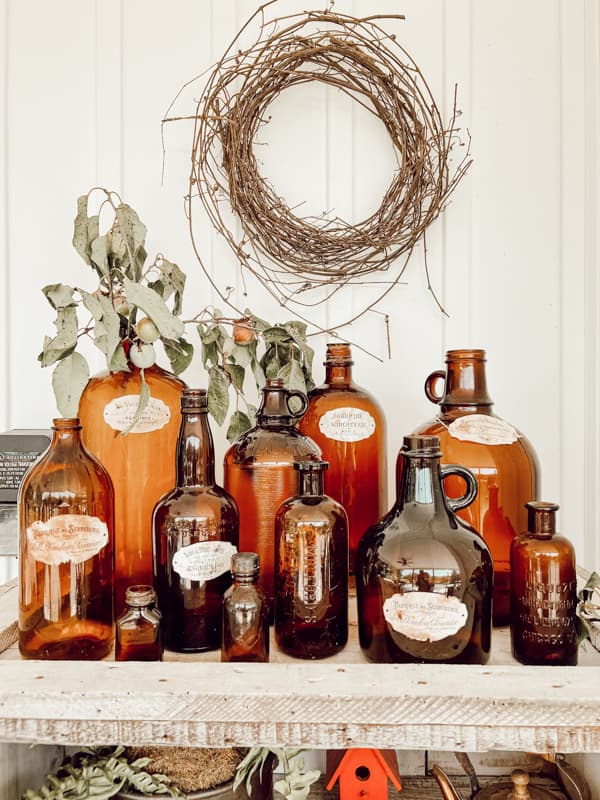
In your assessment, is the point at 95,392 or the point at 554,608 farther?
the point at 95,392

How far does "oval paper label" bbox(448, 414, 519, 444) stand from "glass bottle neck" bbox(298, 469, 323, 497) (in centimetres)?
22

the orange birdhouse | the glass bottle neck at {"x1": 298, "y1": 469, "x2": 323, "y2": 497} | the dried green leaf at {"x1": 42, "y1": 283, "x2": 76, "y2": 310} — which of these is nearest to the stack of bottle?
the glass bottle neck at {"x1": 298, "y1": 469, "x2": 323, "y2": 497}

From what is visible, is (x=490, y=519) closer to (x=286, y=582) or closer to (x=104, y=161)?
(x=286, y=582)

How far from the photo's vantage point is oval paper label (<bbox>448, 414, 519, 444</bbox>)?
88 centimetres

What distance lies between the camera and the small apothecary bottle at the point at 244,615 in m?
0.73

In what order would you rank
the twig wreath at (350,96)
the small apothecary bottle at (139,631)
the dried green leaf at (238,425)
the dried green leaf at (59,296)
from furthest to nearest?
the twig wreath at (350,96)
the dried green leaf at (238,425)
the dried green leaf at (59,296)
the small apothecary bottle at (139,631)

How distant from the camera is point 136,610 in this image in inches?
28.9

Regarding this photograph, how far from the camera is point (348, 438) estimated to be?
979 millimetres

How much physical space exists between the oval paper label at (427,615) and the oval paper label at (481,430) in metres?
0.25

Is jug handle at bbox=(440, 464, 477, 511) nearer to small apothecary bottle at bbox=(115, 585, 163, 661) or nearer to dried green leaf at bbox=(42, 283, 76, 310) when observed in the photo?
small apothecary bottle at bbox=(115, 585, 163, 661)

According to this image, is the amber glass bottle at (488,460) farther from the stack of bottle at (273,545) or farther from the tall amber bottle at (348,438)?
the tall amber bottle at (348,438)

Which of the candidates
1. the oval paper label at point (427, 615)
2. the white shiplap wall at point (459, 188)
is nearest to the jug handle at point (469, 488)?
the oval paper label at point (427, 615)

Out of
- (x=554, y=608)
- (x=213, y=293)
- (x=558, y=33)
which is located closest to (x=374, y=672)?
(x=554, y=608)

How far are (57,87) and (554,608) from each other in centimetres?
120
